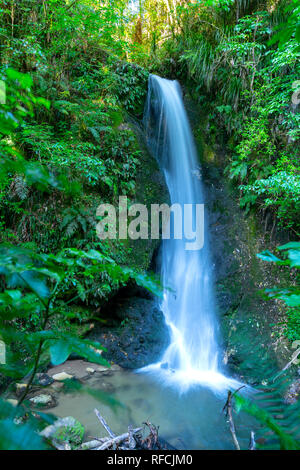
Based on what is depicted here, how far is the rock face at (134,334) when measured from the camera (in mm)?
4848

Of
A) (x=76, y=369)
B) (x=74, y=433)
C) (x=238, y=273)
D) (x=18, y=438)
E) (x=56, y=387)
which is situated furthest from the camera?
(x=238, y=273)

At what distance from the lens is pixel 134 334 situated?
16.8 ft

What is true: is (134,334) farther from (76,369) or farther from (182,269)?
(182,269)

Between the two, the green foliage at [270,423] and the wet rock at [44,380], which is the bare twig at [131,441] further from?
the wet rock at [44,380]

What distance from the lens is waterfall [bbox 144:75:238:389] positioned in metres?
4.97

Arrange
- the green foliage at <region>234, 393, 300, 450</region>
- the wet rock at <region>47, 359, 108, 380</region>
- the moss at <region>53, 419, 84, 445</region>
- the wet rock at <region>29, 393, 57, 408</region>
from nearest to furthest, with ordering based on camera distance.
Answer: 1. the green foliage at <region>234, 393, 300, 450</region>
2. the moss at <region>53, 419, 84, 445</region>
3. the wet rock at <region>29, 393, 57, 408</region>
4. the wet rock at <region>47, 359, 108, 380</region>

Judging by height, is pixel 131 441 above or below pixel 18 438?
below

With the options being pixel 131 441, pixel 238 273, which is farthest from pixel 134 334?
pixel 131 441

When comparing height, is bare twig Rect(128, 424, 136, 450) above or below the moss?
above

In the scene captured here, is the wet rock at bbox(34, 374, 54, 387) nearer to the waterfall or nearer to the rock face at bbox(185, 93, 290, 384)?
the waterfall

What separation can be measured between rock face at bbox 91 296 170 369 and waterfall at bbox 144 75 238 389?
21cm

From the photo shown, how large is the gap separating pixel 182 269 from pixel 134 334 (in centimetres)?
202

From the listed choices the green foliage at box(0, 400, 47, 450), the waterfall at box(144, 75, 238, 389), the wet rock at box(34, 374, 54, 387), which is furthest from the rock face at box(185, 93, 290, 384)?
the green foliage at box(0, 400, 47, 450)

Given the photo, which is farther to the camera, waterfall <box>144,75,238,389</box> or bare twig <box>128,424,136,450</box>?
waterfall <box>144,75,238,389</box>
